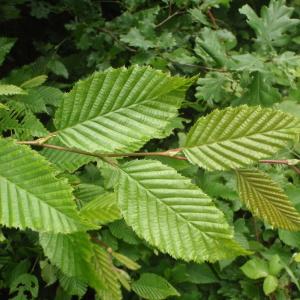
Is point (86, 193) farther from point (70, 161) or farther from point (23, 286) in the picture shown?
point (23, 286)

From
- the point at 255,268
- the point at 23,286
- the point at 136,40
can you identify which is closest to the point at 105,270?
the point at 23,286

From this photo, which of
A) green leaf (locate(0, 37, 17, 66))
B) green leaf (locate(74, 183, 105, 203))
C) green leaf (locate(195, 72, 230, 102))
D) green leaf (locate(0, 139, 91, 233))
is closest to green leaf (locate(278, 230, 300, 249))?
green leaf (locate(195, 72, 230, 102))

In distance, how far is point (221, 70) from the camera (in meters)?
1.68

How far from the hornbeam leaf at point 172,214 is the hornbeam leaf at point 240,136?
0.19 feet

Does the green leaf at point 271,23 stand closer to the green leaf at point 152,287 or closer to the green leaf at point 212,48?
the green leaf at point 212,48

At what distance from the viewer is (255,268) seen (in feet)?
5.42

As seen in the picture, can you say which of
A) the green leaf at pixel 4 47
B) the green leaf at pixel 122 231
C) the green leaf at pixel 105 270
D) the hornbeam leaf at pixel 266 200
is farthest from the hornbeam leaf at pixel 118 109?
the green leaf at pixel 4 47

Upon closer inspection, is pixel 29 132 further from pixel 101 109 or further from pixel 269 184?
pixel 269 184

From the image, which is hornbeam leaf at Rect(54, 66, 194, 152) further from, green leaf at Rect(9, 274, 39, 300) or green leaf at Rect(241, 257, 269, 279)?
green leaf at Rect(241, 257, 269, 279)

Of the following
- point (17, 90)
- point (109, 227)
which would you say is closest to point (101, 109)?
point (17, 90)

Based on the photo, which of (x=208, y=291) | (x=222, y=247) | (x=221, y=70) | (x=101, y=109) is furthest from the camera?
(x=208, y=291)

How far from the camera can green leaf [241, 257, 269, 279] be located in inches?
64.2

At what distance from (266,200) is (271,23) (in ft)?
3.74

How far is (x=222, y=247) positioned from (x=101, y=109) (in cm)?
30
